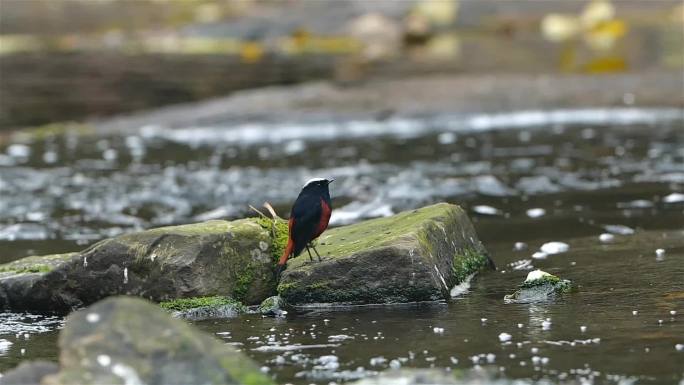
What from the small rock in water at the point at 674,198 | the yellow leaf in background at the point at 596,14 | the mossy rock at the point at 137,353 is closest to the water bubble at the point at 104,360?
the mossy rock at the point at 137,353

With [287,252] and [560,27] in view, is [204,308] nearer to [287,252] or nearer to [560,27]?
[287,252]

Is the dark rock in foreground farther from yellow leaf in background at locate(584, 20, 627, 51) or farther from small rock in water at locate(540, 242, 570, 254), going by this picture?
yellow leaf in background at locate(584, 20, 627, 51)

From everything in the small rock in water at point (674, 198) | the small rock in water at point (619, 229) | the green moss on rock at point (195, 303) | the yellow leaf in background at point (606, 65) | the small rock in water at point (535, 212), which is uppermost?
the green moss on rock at point (195, 303)

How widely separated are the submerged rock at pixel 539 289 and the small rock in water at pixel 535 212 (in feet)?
13.2

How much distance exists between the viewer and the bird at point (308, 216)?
8.36 m

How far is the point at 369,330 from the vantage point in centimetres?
761

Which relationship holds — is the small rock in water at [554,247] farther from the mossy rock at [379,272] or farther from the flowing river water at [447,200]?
the mossy rock at [379,272]

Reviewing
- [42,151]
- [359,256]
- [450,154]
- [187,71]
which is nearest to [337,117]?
[450,154]

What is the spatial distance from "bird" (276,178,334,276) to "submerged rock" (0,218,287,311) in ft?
1.85

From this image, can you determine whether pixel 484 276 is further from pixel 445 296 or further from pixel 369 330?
pixel 369 330

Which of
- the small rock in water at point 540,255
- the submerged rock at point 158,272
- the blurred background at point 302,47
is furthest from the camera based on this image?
the blurred background at point 302,47

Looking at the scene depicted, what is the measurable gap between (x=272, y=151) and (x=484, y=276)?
946 centimetres

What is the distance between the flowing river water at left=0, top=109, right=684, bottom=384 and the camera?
6891mm

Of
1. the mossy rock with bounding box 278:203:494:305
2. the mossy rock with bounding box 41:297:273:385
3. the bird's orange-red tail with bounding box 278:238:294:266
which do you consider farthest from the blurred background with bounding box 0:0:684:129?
the mossy rock with bounding box 41:297:273:385
